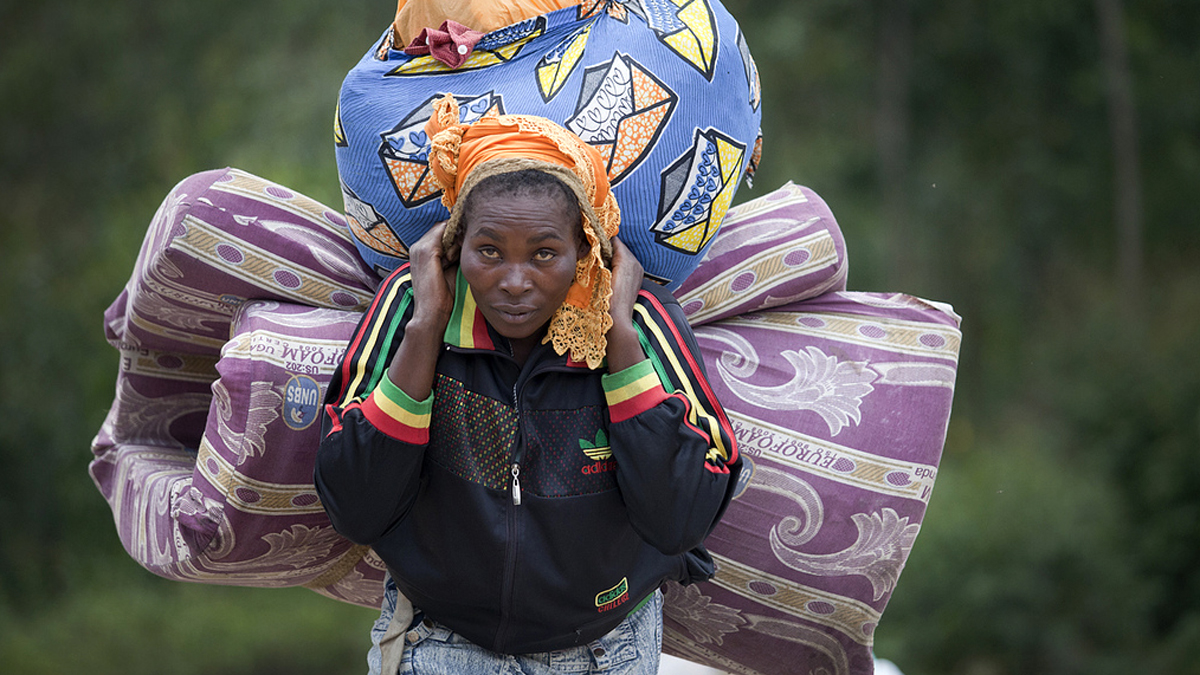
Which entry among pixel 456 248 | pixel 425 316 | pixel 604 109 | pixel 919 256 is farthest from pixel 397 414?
pixel 919 256

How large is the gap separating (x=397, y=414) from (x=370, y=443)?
48mm

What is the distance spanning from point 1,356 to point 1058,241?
6.47 metres

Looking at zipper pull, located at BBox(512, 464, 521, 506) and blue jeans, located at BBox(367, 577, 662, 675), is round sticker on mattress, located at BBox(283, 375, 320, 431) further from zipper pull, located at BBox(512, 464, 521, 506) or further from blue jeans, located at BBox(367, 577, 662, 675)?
zipper pull, located at BBox(512, 464, 521, 506)

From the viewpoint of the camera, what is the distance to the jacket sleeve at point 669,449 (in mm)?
1524

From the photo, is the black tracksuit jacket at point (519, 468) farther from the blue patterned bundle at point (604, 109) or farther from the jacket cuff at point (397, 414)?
the blue patterned bundle at point (604, 109)

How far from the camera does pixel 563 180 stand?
1.49m

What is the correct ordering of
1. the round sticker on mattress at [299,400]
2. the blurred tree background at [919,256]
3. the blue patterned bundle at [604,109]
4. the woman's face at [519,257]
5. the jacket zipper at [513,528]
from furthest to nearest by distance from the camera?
the blurred tree background at [919,256] < the round sticker on mattress at [299,400] < the blue patterned bundle at [604,109] < the jacket zipper at [513,528] < the woman's face at [519,257]

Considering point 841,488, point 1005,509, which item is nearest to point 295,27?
point 1005,509

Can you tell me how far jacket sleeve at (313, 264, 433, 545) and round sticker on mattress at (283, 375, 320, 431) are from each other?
0.31 meters

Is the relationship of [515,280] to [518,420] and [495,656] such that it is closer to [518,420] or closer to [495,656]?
[518,420]

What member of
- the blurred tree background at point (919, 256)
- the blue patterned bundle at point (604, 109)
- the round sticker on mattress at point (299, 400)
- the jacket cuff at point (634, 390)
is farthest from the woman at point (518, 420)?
the blurred tree background at point (919, 256)

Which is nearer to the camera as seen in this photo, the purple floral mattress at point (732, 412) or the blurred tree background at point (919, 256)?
the purple floral mattress at point (732, 412)

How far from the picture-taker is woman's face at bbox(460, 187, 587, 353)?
1.47m

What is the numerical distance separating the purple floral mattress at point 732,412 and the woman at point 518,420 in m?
0.38
